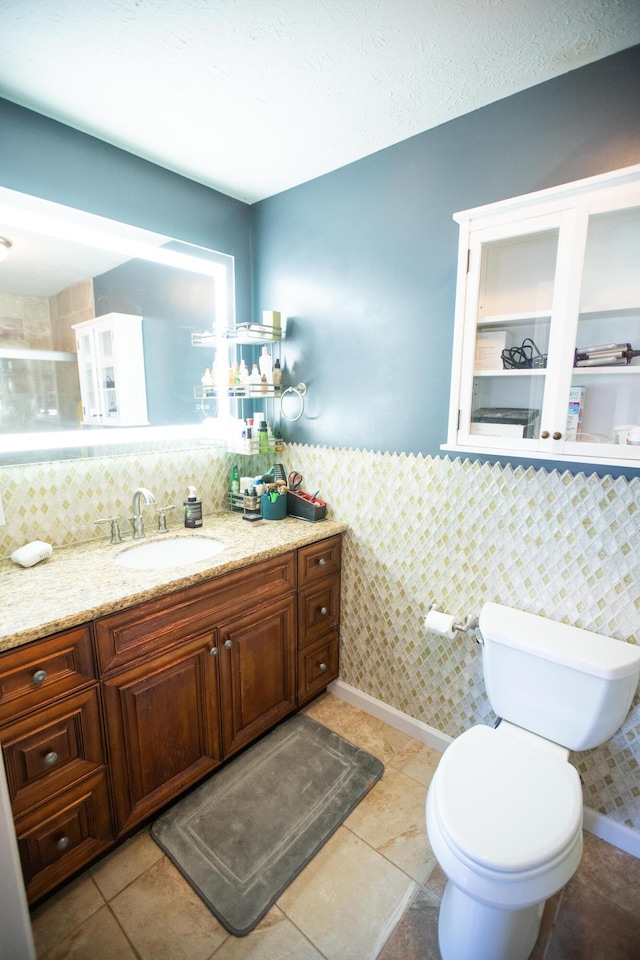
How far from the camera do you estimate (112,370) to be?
1958 millimetres

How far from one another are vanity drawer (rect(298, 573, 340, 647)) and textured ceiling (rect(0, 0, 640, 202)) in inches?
74.5

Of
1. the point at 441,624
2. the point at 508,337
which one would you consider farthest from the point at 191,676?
the point at 508,337

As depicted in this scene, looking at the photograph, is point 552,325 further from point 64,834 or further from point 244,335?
point 64,834

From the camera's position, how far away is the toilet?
40.0 inches

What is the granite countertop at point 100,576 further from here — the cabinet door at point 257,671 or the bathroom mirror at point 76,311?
the bathroom mirror at point 76,311

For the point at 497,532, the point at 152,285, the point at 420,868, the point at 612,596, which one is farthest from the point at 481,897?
the point at 152,285

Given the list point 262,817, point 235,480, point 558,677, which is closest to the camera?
point 558,677

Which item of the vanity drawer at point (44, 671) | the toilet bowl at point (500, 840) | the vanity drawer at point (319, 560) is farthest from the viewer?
the vanity drawer at point (319, 560)

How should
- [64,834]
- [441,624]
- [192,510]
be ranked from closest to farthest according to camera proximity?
[64,834] < [441,624] < [192,510]

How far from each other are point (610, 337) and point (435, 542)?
954 millimetres

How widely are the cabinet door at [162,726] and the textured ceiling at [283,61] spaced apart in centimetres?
186

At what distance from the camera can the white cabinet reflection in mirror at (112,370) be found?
185cm

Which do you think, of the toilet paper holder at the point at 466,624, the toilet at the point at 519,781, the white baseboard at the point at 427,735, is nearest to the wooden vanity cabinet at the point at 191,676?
the white baseboard at the point at 427,735

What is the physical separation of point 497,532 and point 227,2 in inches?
70.8
